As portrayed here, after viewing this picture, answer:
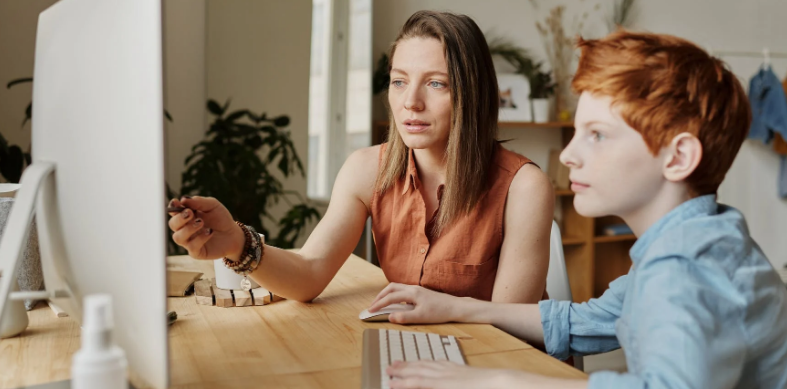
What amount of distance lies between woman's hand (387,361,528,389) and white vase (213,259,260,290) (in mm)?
599

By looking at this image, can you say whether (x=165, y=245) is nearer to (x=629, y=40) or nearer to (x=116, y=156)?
(x=116, y=156)

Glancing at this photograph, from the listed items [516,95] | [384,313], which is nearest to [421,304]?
[384,313]

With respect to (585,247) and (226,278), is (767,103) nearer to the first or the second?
(585,247)

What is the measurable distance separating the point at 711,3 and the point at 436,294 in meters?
4.61

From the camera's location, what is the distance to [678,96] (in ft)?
2.85

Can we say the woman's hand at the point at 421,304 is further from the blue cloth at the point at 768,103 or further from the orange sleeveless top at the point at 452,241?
the blue cloth at the point at 768,103

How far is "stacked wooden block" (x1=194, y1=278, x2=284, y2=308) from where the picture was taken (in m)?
1.32

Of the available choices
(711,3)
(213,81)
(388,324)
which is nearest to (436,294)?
(388,324)

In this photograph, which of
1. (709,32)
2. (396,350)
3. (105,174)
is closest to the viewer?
(105,174)

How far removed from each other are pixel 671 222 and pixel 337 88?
293 centimetres

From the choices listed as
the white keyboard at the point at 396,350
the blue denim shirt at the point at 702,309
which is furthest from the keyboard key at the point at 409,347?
the blue denim shirt at the point at 702,309

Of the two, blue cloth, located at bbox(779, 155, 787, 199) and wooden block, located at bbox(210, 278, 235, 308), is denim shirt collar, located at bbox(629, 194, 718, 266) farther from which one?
blue cloth, located at bbox(779, 155, 787, 199)

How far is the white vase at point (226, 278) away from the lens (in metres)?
1.39

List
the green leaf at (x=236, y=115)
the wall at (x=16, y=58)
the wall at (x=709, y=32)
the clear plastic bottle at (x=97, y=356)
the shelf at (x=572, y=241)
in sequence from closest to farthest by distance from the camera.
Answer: the clear plastic bottle at (x=97, y=356)
the wall at (x=16, y=58)
the green leaf at (x=236, y=115)
the wall at (x=709, y=32)
the shelf at (x=572, y=241)
